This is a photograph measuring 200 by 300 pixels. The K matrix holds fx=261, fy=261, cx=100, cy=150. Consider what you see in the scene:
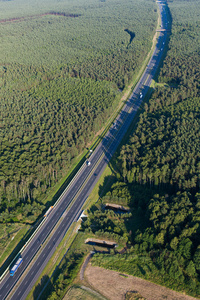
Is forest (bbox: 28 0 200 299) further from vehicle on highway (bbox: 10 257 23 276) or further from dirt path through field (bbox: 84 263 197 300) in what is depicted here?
vehicle on highway (bbox: 10 257 23 276)

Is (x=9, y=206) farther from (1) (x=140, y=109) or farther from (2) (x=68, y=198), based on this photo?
(1) (x=140, y=109)

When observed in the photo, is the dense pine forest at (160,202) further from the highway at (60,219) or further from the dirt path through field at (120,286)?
the highway at (60,219)

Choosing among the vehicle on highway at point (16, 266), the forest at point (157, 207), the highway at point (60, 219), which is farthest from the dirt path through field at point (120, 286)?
the vehicle on highway at point (16, 266)

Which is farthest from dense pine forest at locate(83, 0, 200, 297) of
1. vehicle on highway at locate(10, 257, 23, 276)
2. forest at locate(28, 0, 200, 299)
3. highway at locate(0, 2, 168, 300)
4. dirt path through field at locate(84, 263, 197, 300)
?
vehicle on highway at locate(10, 257, 23, 276)

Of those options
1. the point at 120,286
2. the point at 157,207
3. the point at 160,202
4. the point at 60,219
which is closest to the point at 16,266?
the point at 60,219

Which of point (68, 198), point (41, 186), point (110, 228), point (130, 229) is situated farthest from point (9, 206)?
point (130, 229)
